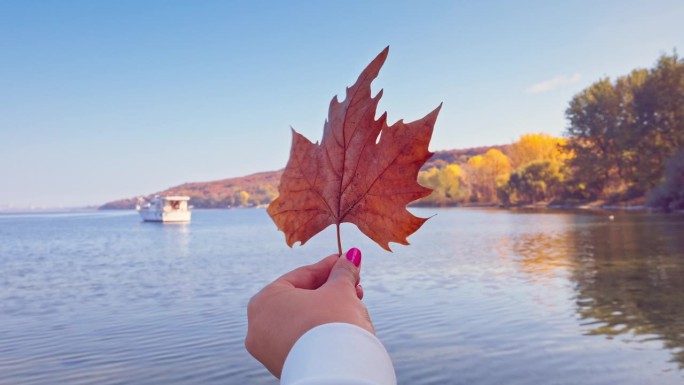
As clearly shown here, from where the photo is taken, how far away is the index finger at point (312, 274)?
3.74 feet

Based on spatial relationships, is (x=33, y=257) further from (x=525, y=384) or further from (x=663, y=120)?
(x=663, y=120)

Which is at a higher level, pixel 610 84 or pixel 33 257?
pixel 610 84

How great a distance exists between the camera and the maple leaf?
118 cm

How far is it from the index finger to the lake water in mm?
6525

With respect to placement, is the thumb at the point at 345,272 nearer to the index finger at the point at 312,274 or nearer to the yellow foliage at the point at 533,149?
the index finger at the point at 312,274

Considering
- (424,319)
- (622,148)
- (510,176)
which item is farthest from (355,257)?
(510,176)

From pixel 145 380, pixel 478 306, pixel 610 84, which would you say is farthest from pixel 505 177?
pixel 145 380

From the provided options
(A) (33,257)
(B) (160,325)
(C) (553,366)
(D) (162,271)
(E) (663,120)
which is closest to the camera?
(C) (553,366)

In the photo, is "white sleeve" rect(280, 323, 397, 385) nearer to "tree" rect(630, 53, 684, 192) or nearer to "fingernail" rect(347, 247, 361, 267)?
"fingernail" rect(347, 247, 361, 267)

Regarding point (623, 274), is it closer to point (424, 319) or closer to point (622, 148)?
point (424, 319)

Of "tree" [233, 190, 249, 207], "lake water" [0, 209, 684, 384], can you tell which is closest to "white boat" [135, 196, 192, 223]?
"lake water" [0, 209, 684, 384]

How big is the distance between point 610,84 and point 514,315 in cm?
5839

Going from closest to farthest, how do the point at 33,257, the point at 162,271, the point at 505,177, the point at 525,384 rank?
1. the point at 525,384
2. the point at 162,271
3. the point at 33,257
4. the point at 505,177

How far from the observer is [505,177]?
92938 millimetres
